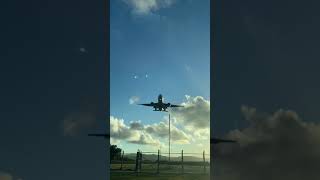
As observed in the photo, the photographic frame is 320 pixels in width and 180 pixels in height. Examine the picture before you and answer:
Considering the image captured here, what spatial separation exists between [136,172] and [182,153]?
2362mm

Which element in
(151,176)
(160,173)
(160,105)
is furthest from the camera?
(160,105)

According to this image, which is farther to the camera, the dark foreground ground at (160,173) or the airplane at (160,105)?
the airplane at (160,105)

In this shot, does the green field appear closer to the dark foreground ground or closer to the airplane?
the dark foreground ground

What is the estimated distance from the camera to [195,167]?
802 inches

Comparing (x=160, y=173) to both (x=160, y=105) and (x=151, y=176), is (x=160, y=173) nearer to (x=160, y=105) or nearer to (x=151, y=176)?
(x=151, y=176)

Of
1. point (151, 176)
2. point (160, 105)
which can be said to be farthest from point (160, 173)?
point (160, 105)

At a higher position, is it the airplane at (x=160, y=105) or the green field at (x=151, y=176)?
the airplane at (x=160, y=105)

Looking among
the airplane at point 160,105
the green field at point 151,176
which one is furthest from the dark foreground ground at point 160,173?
the airplane at point 160,105

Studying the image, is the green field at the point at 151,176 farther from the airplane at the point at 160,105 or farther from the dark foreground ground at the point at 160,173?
the airplane at the point at 160,105

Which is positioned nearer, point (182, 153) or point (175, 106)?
point (182, 153)
